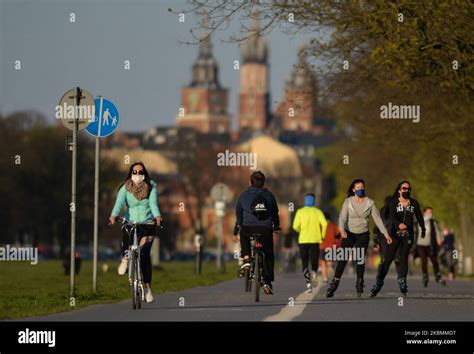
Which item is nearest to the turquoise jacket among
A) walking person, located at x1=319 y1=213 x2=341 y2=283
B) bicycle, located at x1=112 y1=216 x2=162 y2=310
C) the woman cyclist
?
the woman cyclist

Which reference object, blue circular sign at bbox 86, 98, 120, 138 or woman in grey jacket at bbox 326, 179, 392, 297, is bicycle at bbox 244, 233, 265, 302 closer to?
woman in grey jacket at bbox 326, 179, 392, 297

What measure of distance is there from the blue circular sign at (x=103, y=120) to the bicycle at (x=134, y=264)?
3810 mm

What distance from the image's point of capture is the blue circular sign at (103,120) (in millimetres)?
25078

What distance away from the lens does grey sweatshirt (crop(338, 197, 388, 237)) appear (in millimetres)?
25078

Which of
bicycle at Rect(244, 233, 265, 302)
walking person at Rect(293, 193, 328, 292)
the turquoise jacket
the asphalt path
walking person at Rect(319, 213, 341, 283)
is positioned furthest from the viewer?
walking person at Rect(319, 213, 341, 283)

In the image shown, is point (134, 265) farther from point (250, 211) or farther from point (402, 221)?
point (402, 221)

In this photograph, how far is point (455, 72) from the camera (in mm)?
28875

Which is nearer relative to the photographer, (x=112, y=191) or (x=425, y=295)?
(x=425, y=295)

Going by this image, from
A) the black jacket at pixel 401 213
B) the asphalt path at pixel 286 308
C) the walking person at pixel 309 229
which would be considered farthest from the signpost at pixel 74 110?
the walking person at pixel 309 229

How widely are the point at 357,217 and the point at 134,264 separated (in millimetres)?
4905
